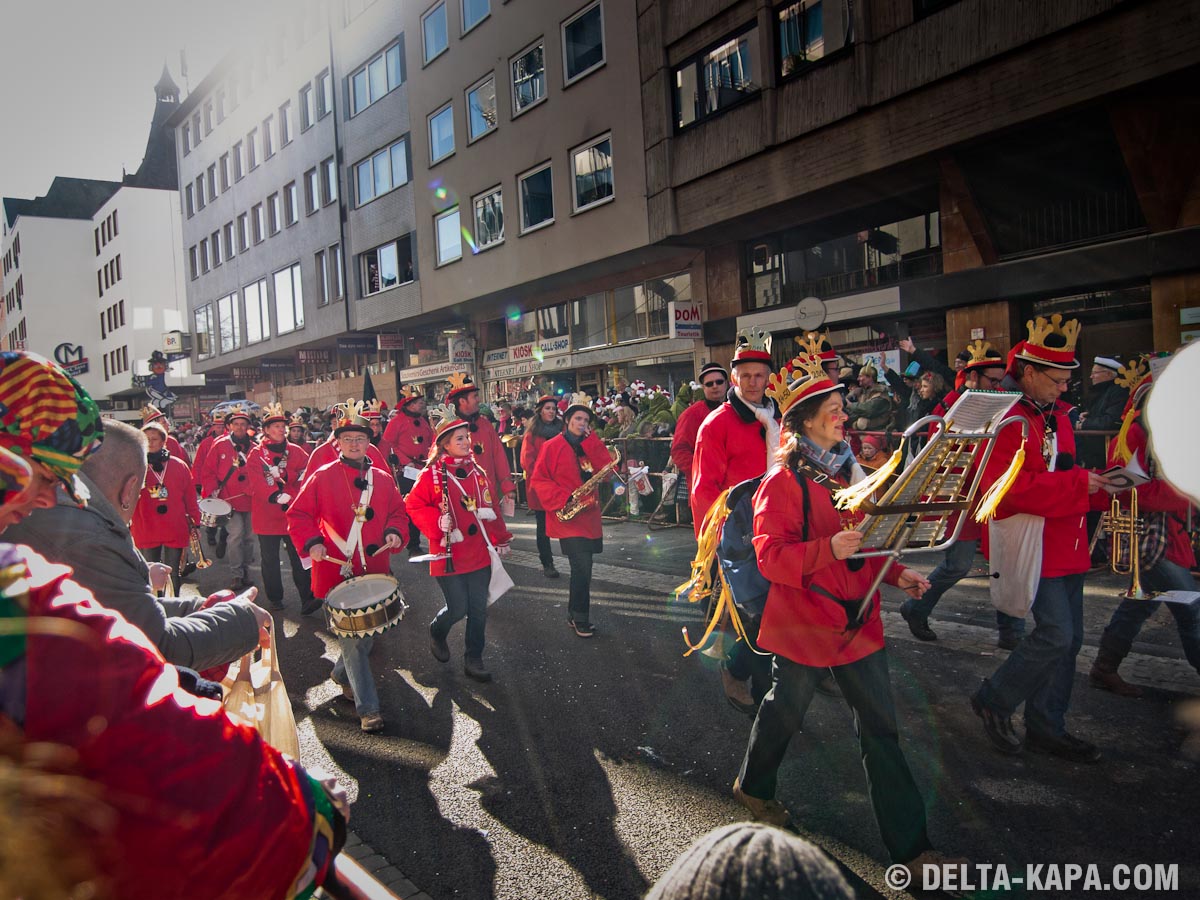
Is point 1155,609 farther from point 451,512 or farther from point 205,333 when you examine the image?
point 205,333

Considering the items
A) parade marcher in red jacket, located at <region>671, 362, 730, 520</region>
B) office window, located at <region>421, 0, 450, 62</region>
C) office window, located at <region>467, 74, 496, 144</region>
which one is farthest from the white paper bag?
office window, located at <region>421, 0, 450, 62</region>

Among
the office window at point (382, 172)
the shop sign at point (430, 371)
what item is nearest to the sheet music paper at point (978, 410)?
the shop sign at point (430, 371)

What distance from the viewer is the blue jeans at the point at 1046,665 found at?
3.93m

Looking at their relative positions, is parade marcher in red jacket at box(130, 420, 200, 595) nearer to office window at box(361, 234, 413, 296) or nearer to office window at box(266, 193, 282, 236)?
office window at box(361, 234, 413, 296)

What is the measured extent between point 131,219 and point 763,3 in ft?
197

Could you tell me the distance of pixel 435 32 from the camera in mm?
24281

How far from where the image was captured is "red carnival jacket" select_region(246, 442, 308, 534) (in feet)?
28.6

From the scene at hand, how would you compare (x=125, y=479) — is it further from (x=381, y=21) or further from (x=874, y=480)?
(x=381, y=21)

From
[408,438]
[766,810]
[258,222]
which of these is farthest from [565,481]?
[258,222]

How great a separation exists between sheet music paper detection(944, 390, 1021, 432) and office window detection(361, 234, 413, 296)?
25132mm

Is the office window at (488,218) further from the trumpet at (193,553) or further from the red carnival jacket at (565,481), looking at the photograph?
the red carnival jacket at (565,481)

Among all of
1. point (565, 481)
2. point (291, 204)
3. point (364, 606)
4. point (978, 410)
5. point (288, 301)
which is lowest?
point (364, 606)

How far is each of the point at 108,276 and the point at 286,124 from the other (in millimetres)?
40711

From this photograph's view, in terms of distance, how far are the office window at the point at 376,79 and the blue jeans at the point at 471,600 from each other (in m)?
24.7
